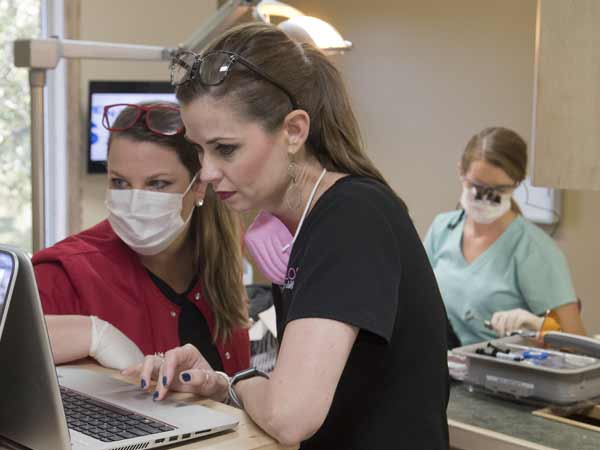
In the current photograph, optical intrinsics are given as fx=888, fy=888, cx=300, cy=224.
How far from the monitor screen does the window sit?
262 millimetres

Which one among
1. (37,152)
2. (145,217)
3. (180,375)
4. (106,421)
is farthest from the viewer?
(37,152)

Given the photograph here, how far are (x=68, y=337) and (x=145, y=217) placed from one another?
0.37 metres

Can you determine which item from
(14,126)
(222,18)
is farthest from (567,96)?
(14,126)

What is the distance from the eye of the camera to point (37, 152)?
1992 mm

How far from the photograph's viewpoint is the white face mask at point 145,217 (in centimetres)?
168

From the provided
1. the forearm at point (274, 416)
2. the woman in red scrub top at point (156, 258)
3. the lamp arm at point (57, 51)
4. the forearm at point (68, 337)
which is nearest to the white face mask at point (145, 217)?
the woman in red scrub top at point (156, 258)

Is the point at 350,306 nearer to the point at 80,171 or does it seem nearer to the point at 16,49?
the point at 16,49

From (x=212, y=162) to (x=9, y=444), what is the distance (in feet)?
1.44

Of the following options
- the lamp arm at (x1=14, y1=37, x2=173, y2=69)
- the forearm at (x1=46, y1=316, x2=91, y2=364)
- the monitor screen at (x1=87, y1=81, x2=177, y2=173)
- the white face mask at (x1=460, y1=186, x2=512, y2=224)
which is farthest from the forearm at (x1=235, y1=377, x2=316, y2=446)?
the monitor screen at (x1=87, y1=81, x2=177, y2=173)

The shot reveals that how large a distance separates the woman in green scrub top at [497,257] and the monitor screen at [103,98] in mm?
1317

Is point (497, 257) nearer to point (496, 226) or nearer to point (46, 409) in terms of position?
point (496, 226)

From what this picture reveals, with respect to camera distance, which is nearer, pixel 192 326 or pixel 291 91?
pixel 291 91

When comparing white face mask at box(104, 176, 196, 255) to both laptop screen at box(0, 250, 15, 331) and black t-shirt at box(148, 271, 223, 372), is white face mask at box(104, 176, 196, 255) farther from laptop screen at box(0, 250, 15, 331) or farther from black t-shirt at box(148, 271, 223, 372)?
laptop screen at box(0, 250, 15, 331)

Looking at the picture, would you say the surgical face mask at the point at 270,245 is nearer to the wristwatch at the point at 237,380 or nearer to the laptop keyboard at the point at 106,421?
the wristwatch at the point at 237,380
